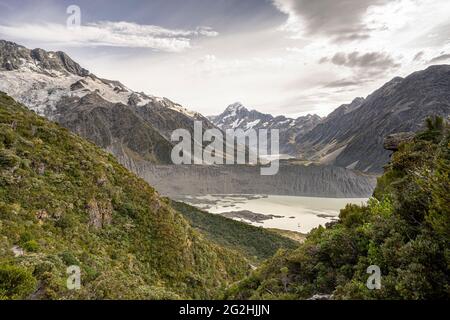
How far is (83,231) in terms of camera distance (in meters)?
17.4

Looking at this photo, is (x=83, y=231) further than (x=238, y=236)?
No

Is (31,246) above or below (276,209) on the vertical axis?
above

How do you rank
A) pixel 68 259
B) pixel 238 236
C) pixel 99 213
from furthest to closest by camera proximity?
pixel 238 236
pixel 99 213
pixel 68 259

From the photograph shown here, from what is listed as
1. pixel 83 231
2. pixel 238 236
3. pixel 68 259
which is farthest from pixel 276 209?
pixel 68 259

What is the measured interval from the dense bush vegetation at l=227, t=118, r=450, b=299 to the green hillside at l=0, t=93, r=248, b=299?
4.91 meters

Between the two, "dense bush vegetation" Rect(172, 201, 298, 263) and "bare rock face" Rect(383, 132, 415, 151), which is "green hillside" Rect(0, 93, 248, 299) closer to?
"bare rock face" Rect(383, 132, 415, 151)

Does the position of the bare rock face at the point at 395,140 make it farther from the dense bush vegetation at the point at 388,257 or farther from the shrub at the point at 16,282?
the shrub at the point at 16,282

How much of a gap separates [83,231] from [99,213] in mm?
2749

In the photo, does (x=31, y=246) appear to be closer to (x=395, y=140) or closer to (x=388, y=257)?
(x=388, y=257)

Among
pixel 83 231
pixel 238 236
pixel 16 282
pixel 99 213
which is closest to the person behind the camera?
pixel 16 282

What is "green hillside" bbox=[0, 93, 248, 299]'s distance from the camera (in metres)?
10.0

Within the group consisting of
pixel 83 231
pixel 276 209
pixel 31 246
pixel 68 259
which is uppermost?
pixel 31 246

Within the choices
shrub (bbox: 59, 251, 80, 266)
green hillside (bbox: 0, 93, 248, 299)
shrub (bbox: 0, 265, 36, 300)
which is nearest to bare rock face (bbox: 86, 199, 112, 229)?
green hillside (bbox: 0, 93, 248, 299)
